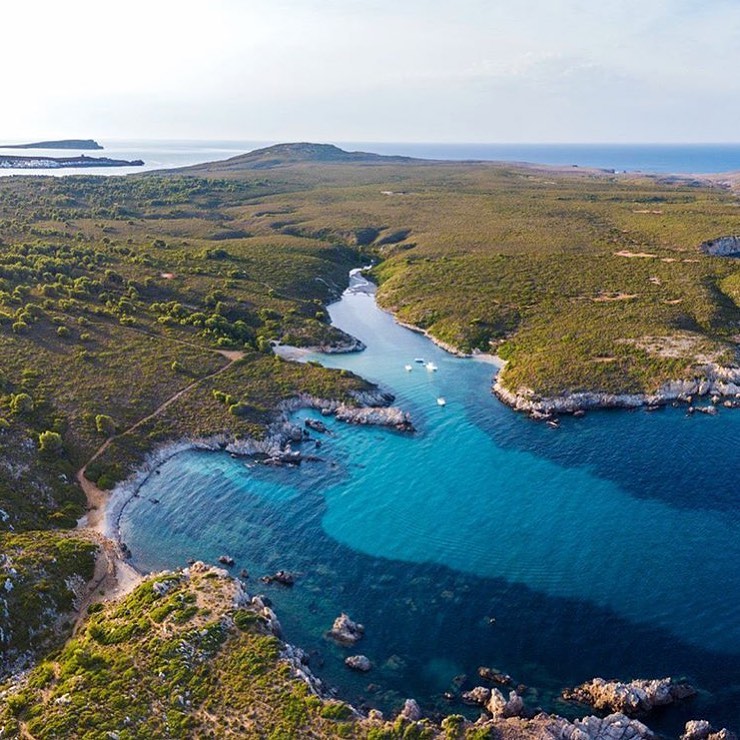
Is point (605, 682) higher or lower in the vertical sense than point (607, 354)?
lower

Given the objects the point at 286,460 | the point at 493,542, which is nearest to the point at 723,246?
the point at 493,542

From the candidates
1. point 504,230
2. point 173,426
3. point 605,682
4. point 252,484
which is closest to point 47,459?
point 173,426

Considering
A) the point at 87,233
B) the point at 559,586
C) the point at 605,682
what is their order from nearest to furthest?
the point at 605,682 < the point at 559,586 < the point at 87,233

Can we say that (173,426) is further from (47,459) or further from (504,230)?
(504,230)

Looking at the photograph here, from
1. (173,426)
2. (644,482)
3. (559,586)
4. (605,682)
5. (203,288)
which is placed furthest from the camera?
(203,288)

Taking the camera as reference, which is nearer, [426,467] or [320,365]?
[426,467]

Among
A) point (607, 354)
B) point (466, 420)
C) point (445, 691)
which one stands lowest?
point (445, 691)

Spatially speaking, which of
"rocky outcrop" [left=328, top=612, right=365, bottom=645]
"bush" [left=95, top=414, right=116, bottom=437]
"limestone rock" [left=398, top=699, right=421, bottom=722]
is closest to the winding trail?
"bush" [left=95, top=414, right=116, bottom=437]

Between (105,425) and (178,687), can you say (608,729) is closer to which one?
(178,687)
